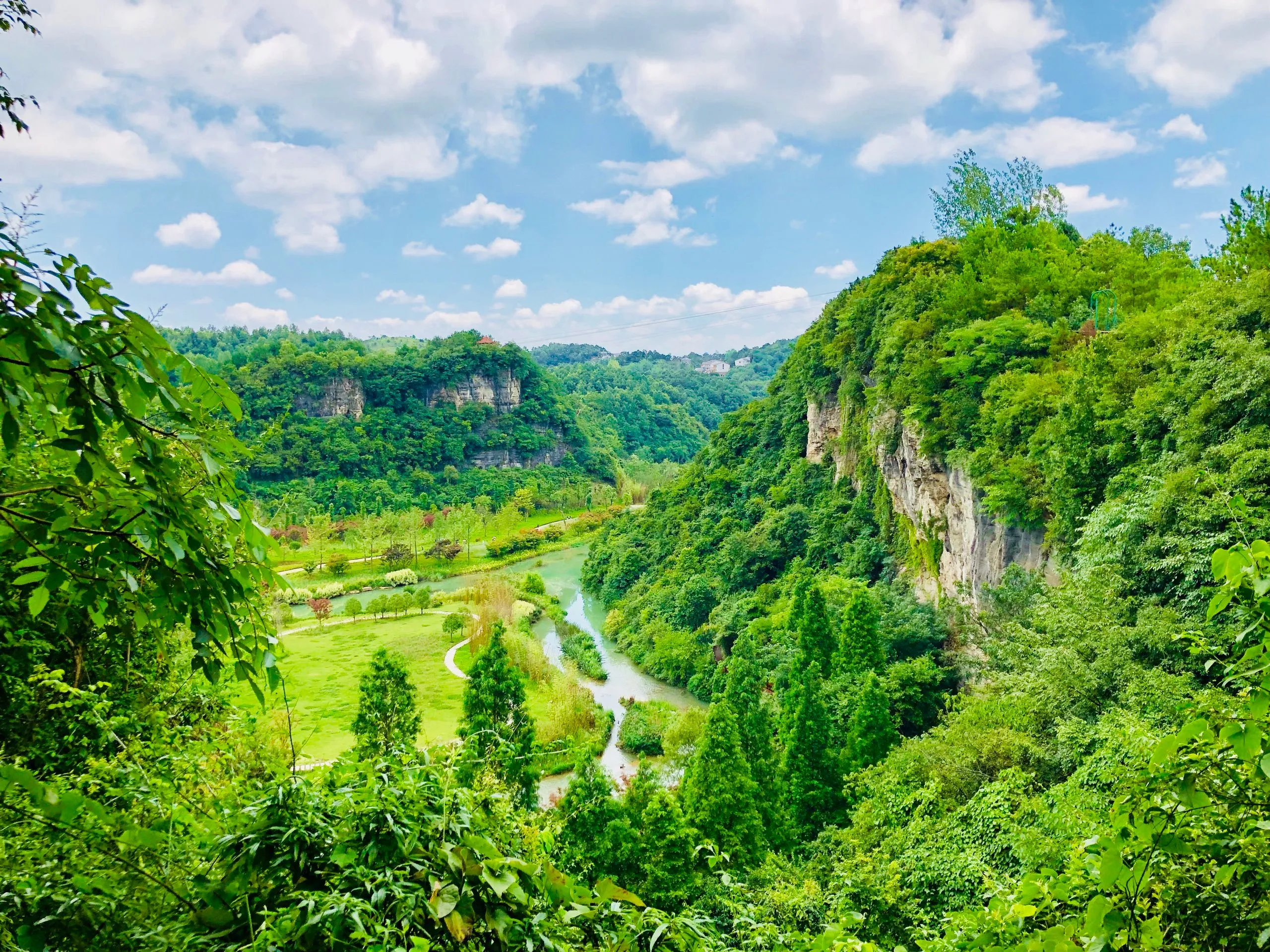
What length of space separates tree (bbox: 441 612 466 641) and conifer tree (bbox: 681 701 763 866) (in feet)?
65.1

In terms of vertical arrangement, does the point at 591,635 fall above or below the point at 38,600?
below

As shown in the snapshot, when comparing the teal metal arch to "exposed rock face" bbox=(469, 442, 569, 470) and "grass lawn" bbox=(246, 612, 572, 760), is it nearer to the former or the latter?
"grass lawn" bbox=(246, 612, 572, 760)

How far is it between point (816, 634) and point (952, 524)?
192 inches

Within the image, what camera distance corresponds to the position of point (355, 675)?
27.4 m

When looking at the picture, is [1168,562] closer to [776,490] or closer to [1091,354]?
[1091,354]

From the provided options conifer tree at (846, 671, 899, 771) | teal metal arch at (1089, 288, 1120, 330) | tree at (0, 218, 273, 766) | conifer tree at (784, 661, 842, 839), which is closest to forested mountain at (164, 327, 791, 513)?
conifer tree at (784, 661, 842, 839)

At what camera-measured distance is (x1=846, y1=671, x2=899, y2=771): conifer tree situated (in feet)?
47.1

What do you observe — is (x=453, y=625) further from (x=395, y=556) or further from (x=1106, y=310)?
(x=1106, y=310)

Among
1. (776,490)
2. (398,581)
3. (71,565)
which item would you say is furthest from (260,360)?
(71,565)

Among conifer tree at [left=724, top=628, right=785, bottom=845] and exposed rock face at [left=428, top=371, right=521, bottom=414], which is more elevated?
exposed rock face at [left=428, top=371, right=521, bottom=414]

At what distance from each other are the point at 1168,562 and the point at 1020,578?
→ 490 centimetres

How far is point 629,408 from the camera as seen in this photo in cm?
10000

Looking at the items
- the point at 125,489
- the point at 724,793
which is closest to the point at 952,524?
the point at 724,793

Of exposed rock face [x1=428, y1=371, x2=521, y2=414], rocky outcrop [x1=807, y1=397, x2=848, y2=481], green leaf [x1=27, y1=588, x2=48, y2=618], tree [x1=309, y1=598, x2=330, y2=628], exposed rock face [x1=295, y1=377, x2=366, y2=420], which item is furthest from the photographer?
exposed rock face [x1=428, y1=371, x2=521, y2=414]
